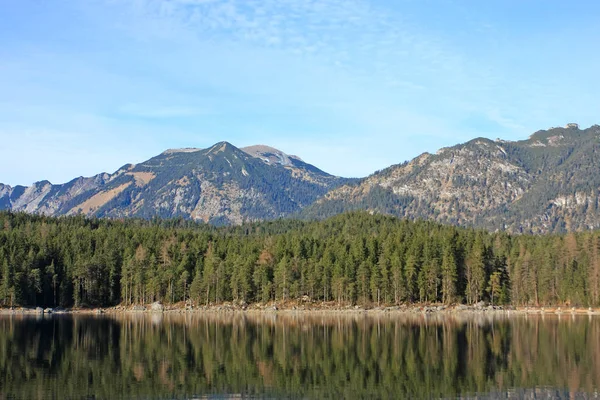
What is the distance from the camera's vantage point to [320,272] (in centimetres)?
17362

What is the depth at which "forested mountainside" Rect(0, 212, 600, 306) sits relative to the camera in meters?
164

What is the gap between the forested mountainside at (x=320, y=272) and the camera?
538 ft

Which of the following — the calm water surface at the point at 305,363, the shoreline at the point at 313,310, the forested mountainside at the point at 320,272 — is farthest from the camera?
the forested mountainside at the point at 320,272

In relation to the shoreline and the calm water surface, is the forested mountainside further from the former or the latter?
the calm water surface

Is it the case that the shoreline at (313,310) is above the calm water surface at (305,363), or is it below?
below

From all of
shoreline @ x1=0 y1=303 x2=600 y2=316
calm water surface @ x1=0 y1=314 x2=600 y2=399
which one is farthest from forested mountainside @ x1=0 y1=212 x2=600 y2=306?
calm water surface @ x1=0 y1=314 x2=600 y2=399

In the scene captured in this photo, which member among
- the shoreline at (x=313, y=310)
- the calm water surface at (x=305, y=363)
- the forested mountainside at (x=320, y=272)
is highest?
the forested mountainside at (x=320, y=272)

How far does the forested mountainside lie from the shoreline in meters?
3.21

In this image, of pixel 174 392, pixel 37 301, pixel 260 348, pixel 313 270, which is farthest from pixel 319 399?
pixel 37 301

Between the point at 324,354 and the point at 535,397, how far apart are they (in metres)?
29.6

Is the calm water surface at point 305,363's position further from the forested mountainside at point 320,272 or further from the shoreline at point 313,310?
the forested mountainside at point 320,272

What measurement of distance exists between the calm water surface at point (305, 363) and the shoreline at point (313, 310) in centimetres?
4887

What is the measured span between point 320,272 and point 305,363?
105062mm

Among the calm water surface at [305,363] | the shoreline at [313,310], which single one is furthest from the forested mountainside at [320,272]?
the calm water surface at [305,363]
